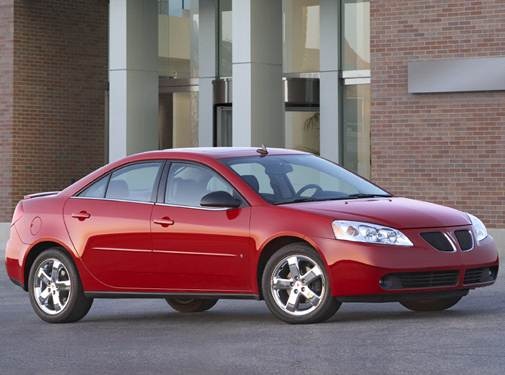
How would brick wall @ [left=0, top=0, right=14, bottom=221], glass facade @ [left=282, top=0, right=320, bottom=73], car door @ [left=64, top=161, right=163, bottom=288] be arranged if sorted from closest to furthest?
car door @ [left=64, top=161, right=163, bottom=288] → brick wall @ [left=0, top=0, right=14, bottom=221] → glass facade @ [left=282, top=0, right=320, bottom=73]

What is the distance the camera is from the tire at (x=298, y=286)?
11.1 m

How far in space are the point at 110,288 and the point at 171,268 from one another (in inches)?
26.7

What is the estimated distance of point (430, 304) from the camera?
12180mm

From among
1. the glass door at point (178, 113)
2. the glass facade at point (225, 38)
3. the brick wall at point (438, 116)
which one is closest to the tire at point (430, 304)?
the brick wall at point (438, 116)

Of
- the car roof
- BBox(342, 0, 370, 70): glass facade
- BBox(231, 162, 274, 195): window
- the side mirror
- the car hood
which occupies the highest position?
BBox(342, 0, 370, 70): glass facade

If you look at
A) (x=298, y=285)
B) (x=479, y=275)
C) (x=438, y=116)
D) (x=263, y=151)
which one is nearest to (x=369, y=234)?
(x=298, y=285)

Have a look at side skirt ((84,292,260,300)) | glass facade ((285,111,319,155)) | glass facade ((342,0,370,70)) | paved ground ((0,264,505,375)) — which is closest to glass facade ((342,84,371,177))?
glass facade ((342,0,370,70))

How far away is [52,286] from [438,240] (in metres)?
3.48

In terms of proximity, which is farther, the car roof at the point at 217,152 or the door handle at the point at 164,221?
the car roof at the point at 217,152

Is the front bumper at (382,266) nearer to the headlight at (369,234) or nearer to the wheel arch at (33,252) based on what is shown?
the headlight at (369,234)

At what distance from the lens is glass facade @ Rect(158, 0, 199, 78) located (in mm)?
29688

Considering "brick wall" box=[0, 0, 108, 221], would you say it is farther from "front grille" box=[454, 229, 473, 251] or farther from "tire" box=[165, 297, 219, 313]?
"front grille" box=[454, 229, 473, 251]

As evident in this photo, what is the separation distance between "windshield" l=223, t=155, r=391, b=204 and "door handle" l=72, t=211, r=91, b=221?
1.31m

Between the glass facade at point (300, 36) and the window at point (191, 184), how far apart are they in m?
15.4
